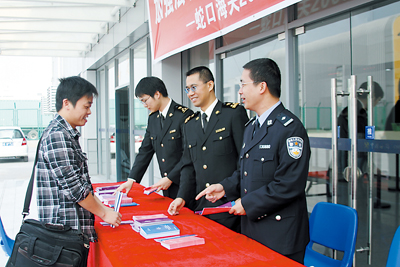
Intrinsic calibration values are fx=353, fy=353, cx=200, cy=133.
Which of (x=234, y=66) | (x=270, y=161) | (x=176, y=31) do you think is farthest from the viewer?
(x=234, y=66)

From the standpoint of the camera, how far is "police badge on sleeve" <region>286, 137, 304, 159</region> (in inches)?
65.5

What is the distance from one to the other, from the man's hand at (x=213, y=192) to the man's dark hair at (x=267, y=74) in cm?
61

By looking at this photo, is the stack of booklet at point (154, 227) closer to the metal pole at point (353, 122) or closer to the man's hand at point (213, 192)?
the man's hand at point (213, 192)

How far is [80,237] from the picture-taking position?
166 cm

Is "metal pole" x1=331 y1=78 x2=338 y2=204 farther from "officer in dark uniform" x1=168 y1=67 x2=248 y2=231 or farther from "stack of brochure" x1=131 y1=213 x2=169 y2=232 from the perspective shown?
"stack of brochure" x1=131 y1=213 x2=169 y2=232

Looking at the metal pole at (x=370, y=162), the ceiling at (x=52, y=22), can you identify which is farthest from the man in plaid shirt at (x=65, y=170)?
the ceiling at (x=52, y=22)

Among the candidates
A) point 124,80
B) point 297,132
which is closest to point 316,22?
point 297,132

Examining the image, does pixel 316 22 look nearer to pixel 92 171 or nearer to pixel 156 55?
pixel 156 55

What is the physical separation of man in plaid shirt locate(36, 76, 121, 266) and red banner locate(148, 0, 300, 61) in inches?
47.0

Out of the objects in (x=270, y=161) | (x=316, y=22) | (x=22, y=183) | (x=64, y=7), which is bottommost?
(x=22, y=183)

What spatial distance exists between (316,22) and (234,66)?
124 centimetres

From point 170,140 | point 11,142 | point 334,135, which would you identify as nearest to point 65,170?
point 170,140

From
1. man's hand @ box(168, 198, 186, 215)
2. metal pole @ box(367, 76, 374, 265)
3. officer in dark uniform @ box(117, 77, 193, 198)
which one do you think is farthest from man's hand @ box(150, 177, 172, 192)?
metal pole @ box(367, 76, 374, 265)

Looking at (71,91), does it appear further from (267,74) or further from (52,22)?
(52,22)
